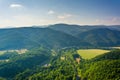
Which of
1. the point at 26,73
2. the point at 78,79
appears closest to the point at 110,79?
the point at 78,79

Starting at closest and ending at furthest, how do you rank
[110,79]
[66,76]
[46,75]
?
[110,79]
[66,76]
[46,75]

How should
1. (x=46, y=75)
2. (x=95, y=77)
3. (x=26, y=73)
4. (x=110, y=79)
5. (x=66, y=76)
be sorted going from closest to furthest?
(x=110, y=79)
(x=95, y=77)
(x=66, y=76)
(x=46, y=75)
(x=26, y=73)

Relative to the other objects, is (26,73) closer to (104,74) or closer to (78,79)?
(78,79)

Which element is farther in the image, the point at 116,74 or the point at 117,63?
the point at 117,63

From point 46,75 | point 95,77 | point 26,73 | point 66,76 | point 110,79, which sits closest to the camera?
point 110,79

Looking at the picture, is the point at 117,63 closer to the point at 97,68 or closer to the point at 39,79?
the point at 97,68

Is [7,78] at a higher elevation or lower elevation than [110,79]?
lower

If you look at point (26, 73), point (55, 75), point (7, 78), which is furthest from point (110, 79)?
point (7, 78)

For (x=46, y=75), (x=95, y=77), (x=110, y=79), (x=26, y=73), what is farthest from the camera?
(x=26, y=73)

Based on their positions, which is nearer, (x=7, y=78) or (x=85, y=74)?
(x=85, y=74)
